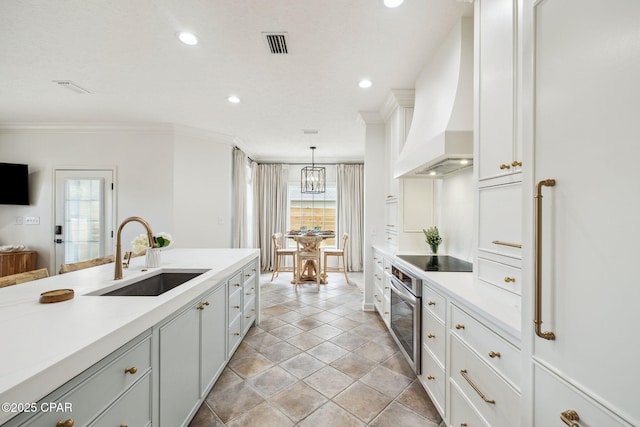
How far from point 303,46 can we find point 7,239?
17.7 feet

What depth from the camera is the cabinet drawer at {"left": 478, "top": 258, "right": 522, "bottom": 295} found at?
125 centimetres

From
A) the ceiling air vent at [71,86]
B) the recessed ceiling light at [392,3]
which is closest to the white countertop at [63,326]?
the recessed ceiling light at [392,3]

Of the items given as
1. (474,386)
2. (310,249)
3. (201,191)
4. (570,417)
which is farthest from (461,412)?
(201,191)

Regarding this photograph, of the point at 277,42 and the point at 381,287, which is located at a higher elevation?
the point at 277,42

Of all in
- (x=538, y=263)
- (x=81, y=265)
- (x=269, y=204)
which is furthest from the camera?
(x=269, y=204)

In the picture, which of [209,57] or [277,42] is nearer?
[277,42]

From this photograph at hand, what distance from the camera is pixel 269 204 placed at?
6.46 m

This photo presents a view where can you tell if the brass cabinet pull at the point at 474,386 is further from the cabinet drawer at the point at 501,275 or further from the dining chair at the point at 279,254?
the dining chair at the point at 279,254

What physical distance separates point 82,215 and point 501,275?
17.9 feet

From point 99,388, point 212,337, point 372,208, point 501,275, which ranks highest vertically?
point 372,208

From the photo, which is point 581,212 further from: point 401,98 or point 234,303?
point 401,98

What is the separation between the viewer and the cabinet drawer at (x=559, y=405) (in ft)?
2.02

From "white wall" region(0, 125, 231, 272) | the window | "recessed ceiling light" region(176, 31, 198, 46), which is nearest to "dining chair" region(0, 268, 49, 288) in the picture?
"recessed ceiling light" region(176, 31, 198, 46)

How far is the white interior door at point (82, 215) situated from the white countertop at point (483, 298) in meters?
4.69
